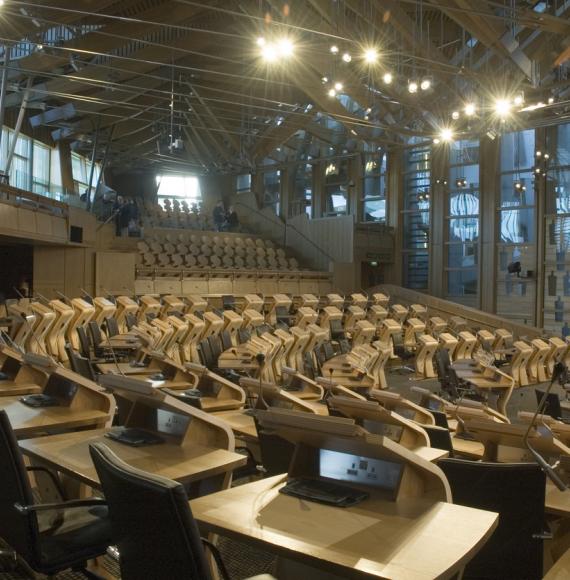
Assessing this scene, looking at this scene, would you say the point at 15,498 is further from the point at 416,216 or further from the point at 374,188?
the point at 374,188

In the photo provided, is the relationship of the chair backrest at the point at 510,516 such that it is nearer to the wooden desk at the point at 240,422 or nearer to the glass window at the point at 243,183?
the wooden desk at the point at 240,422

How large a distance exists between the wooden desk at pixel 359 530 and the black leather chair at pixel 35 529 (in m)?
0.60

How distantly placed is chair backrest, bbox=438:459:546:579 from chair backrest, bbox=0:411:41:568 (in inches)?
68.0

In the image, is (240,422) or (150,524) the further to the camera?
(240,422)

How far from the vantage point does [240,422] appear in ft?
14.4

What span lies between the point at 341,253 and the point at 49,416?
17227 millimetres

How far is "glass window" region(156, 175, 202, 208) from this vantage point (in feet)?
91.0

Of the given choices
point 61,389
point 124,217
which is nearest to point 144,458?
point 61,389

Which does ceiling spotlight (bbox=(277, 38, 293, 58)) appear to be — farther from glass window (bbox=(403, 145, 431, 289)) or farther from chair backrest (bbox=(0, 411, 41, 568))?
glass window (bbox=(403, 145, 431, 289))

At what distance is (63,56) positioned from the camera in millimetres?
13734

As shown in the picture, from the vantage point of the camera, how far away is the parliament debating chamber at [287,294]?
2.32 m

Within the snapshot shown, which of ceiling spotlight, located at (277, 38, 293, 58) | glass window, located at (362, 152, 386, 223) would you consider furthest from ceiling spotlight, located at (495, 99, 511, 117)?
glass window, located at (362, 152, 386, 223)

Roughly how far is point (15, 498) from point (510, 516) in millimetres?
1967

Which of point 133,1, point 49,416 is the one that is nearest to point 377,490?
point 49,416
